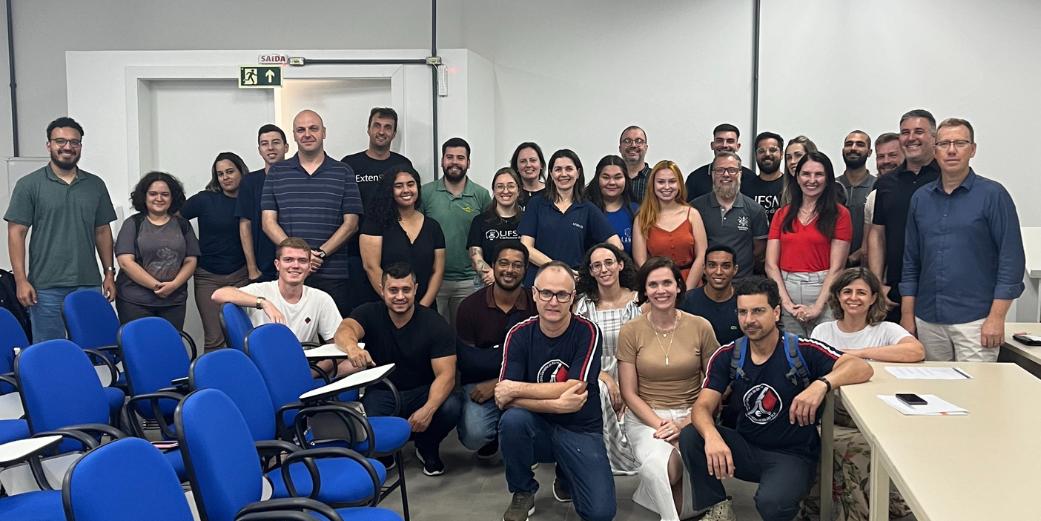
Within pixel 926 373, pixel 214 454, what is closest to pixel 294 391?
pixel 214 454

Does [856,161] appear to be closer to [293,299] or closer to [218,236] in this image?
[293,299]

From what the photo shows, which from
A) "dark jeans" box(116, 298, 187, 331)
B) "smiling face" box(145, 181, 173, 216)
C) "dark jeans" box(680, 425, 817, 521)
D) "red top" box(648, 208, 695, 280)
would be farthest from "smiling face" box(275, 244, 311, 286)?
"dark jeans" box(680, 425, 817, 521)

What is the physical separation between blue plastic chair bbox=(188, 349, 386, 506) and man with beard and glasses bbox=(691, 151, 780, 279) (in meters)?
2.43

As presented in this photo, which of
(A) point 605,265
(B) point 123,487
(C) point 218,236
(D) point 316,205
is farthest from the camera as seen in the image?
(C) point 218,236

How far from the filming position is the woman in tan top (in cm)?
352

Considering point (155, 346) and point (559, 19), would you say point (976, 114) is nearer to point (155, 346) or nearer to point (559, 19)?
point (559, 19)

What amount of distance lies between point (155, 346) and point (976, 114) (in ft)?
18.2

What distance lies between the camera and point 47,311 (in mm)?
4902

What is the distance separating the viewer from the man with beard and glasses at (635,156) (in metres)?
5.16

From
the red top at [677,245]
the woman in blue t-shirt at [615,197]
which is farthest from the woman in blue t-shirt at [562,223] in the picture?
the red top at [677,245]

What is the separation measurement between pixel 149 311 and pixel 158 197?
2.22 ft

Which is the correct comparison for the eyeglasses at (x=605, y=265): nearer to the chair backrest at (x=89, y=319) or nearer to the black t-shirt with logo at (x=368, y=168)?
the black t-shirt with logo at (x=368, y=168)

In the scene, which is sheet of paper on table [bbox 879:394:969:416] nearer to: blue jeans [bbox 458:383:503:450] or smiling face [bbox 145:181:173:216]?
blue jeans [bbox 458:383:503:450]

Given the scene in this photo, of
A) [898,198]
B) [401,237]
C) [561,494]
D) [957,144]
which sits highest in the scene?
[957,144]
